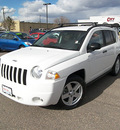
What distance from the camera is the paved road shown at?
2689 mm

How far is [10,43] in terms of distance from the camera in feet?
34.7

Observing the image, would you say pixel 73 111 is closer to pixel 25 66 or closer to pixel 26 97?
pixel 26 97

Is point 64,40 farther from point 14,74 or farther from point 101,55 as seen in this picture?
point 14,74

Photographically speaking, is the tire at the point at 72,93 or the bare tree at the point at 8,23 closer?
the tire at the point at 72,93

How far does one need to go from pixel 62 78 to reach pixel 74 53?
0.73 m

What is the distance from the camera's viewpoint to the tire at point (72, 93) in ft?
10.1

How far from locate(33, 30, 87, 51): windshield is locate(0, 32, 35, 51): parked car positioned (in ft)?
20.0

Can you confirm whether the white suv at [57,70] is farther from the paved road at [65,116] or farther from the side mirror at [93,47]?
the paved road at [65,116]

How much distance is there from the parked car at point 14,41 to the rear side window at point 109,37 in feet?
20.9

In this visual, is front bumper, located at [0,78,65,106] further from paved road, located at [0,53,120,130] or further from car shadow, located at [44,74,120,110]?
car shadow, located at [44,74,120,110]

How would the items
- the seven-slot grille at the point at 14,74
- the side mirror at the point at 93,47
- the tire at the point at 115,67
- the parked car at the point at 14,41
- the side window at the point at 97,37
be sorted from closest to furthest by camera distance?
the seven-slot grille at the point at 14,74, the side mirror at the point at 93,47, the side window at the point at 97,37, the tire at the point at 115,67, the parked car at the point at 14,41

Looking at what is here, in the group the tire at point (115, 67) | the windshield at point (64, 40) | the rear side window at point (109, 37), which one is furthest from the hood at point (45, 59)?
the tire at point (115, 67)

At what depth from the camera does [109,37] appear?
4.86 m

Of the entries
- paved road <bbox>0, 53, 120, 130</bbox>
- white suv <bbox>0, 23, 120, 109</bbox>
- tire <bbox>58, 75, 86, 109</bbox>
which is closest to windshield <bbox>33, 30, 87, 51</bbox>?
white suv <bbox>0, 23, 120, 109</bbox>
